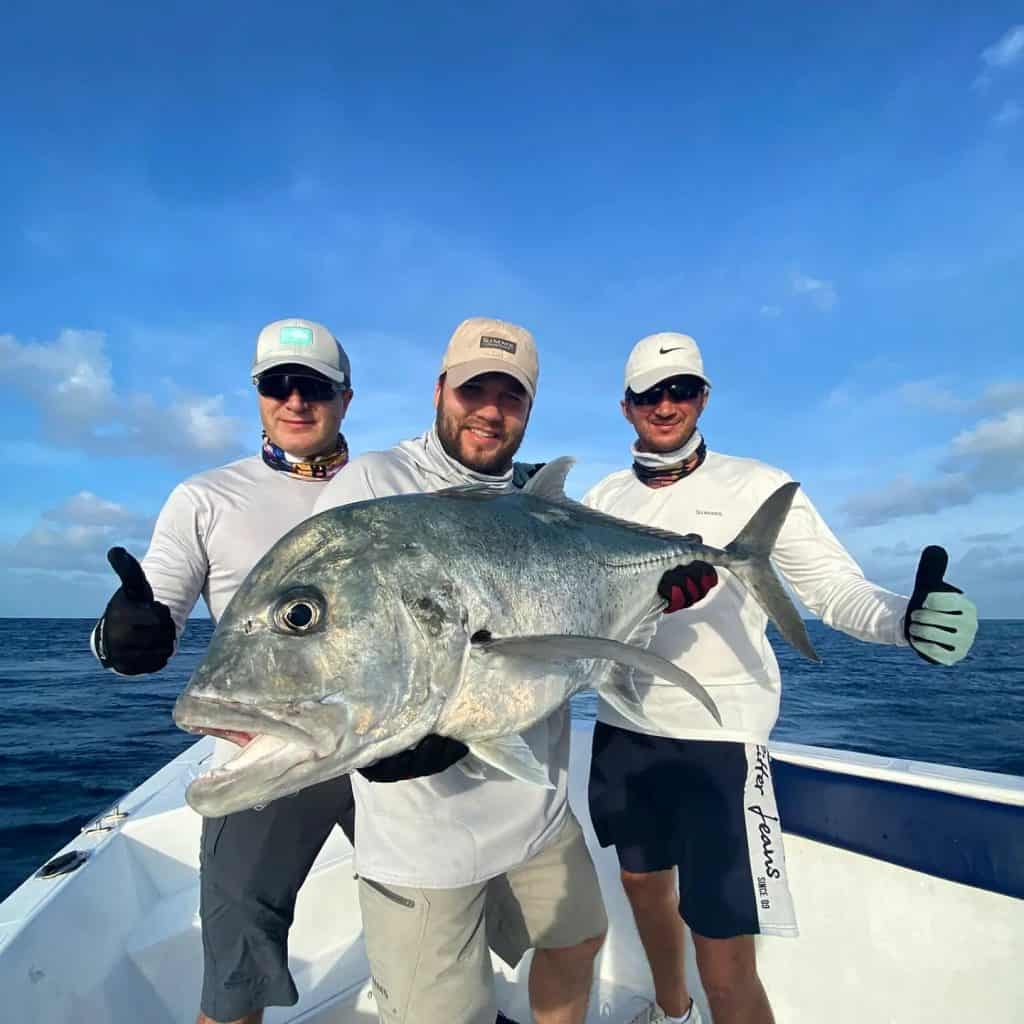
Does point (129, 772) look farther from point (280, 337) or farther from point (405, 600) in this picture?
point (405, 600)

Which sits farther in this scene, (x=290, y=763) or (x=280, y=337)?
A: (x=280, y=337)

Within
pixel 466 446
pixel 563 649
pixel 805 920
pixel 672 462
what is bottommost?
pixel 805 920

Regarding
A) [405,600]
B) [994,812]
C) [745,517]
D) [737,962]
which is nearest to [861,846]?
[994,812]

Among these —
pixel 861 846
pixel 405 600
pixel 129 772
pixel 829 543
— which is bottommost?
pixel 129 772

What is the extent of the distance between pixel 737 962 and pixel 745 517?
1883 millimetres

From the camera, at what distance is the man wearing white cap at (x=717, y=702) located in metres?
2.65

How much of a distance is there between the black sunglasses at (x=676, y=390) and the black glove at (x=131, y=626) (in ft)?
7.49

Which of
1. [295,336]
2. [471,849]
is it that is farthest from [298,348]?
[471,849]

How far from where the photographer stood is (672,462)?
3.14m

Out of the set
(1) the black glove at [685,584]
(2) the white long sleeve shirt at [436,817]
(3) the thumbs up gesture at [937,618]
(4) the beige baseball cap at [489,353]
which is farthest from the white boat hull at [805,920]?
(4) the beige baseball cap at [489,353]

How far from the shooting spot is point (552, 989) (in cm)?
256

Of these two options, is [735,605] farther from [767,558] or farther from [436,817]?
[436,817]

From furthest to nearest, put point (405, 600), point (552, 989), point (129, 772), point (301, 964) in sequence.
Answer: point (129, 772)
point (301, 964)
point (552, 989)
point (405, 600)

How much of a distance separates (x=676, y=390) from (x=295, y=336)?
177 cm
